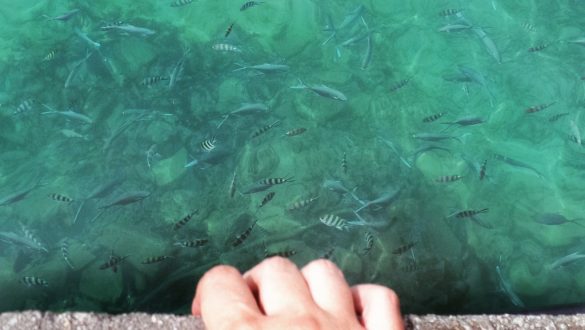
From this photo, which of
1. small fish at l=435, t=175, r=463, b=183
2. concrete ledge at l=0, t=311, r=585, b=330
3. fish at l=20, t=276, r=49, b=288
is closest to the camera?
concrete ledge at l=0, t=311, r=585, b=330

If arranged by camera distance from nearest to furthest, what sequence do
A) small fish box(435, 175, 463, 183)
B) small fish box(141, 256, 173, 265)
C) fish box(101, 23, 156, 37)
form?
small fish box(141, 256, 173, 265) → fish box(101, 23, 156, 37) → small fish box(435, 175, 463, 183)

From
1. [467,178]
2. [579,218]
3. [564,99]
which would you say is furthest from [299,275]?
[564,99]

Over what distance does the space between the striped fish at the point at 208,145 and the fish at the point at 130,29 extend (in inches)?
34.6

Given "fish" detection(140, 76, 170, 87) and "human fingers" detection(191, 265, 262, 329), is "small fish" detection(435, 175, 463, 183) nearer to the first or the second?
"fish" detection(140, 76, 170, 87)

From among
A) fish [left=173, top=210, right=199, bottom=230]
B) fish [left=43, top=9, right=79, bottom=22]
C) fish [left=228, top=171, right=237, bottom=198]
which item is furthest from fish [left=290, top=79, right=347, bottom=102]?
fish [left=43, top=9, right=79, bottom=22]

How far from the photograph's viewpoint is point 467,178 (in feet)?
12.8

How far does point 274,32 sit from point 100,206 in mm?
1754

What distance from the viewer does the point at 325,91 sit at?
3941 mm

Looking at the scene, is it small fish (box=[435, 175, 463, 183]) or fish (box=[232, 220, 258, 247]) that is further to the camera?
small fish (box=[435, 175, 463, 183])

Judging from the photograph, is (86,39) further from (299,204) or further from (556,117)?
(556,117)

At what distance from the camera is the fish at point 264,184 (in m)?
3.59

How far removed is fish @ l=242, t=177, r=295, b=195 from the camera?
3586 mm

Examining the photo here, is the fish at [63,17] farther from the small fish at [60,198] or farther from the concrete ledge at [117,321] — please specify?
the concrete ledge at [117,321]

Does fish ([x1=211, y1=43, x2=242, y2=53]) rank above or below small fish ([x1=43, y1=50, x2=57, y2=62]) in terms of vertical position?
below
